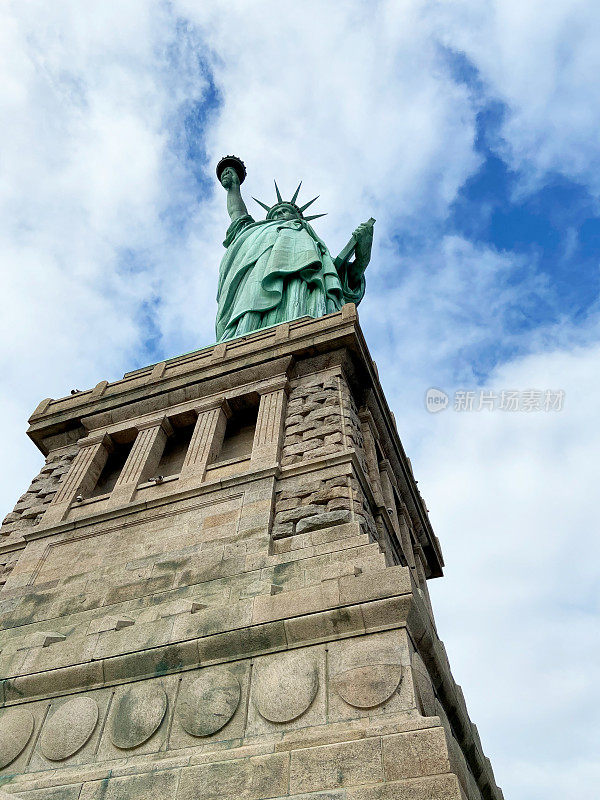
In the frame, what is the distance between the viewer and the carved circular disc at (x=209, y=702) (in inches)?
251

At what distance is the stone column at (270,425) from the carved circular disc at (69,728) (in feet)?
14.2

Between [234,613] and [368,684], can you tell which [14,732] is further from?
[368,684]

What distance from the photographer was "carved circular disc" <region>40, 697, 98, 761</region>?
6730 millimetres

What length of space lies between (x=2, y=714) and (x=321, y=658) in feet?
11.9

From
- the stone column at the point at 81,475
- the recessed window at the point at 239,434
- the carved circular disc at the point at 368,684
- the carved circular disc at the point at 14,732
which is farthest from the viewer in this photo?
the recessed window at the point at 239,434

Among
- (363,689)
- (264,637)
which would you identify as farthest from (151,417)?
(363,689)

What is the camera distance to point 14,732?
7082mm

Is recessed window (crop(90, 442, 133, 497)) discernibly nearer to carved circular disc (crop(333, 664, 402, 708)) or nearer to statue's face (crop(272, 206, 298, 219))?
carved circular disc (crop(333, 664, 402, 708))

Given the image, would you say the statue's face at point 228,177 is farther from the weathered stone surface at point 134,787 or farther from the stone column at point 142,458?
the weathered stone surface at point 134,787

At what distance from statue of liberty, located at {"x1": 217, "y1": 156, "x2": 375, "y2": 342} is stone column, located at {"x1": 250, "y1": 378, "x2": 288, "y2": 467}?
5.62 m

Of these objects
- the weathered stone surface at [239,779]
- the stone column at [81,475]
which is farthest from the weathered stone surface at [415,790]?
the stone column at [81,475]

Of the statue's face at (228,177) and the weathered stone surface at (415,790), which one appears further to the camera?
the statue's face at (228,177)

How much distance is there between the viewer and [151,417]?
44.4ft

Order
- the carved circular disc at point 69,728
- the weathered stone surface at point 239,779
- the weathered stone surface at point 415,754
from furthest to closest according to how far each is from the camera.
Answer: the carved circular disc at point 69,728 → the weathered stone surface at point 239,779 → the weathered stone surface at point 415,754
